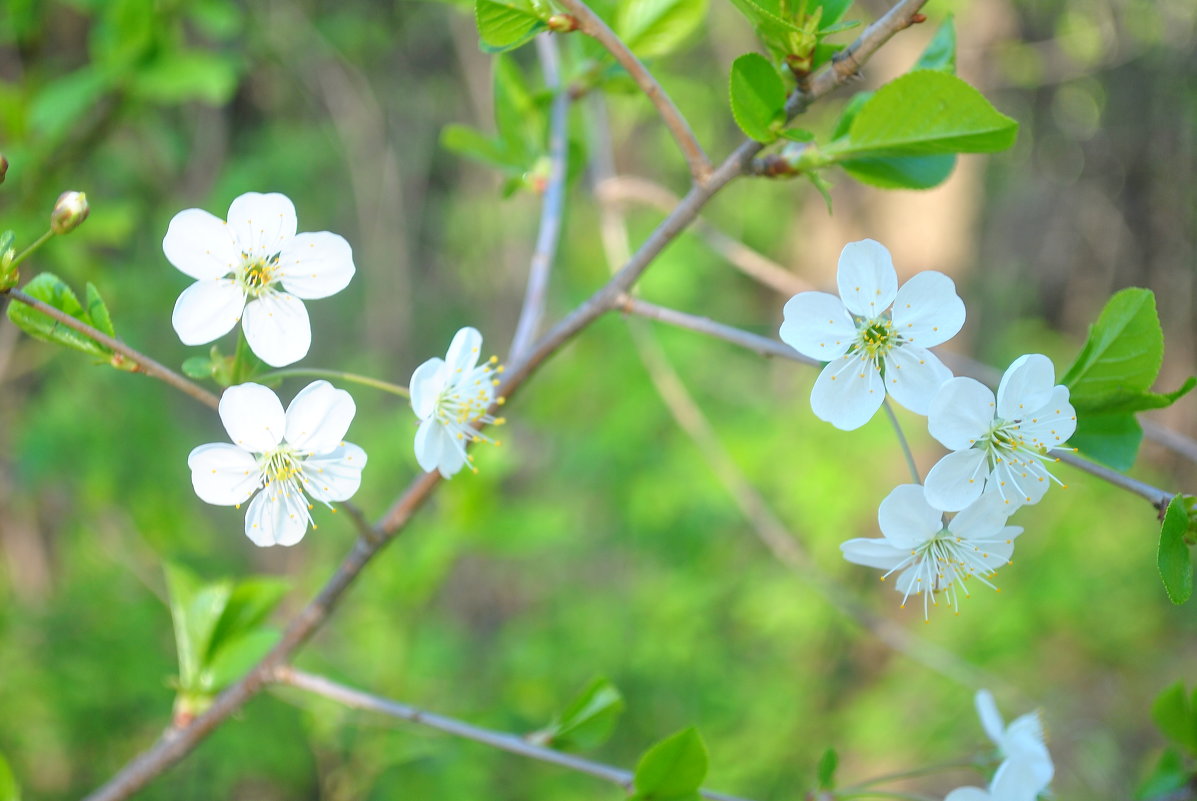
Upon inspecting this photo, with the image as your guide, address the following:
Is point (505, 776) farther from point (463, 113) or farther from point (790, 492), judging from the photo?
point (463, 113)

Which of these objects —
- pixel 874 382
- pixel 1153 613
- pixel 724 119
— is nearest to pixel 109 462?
pixel 874 382

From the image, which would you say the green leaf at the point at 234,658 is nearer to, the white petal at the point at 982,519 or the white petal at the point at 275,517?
the white petal at the point at 275,517

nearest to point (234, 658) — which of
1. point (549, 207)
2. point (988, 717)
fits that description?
point (549, 207)

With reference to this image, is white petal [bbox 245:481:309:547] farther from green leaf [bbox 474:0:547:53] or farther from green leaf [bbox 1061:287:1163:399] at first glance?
green leaf [bbox 1061:287:1163:399]

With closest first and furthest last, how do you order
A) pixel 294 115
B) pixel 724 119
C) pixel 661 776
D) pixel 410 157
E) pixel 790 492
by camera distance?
1. pixel 661 776
2. pixel 790 492
3. pixel 724 119
4. pixel 294 115
5. pixel 410 157

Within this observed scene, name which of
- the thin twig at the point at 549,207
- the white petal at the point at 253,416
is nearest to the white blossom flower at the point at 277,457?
the white petal at the point at 253,416

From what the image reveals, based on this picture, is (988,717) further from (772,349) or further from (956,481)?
(772,349)
